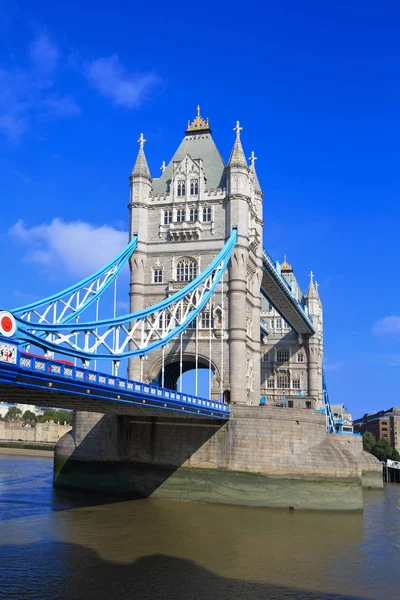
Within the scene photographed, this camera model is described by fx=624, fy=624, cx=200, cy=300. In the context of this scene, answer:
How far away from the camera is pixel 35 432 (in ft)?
349

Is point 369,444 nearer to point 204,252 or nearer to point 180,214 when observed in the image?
point 204,252

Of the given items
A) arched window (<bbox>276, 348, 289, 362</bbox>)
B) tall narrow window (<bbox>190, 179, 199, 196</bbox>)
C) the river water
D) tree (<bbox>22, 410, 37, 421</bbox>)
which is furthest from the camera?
tree (<bbox>22, 410, 37, 421</bbox>)

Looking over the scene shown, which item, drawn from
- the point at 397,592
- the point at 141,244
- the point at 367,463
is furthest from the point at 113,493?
the point at 367,463

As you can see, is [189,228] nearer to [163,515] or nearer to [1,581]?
[163,515]

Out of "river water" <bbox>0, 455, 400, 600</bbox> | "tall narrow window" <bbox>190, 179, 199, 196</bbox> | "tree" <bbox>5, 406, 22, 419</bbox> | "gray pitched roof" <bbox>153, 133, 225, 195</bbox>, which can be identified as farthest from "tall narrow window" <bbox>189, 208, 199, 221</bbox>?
"tree" <bbox>5, 406, 22, 419</bbox>

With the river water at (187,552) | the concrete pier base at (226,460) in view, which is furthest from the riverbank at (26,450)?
the river water at (187,552)

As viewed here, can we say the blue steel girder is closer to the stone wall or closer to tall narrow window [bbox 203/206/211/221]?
tall narrow window [bbox 203/206/211/221]

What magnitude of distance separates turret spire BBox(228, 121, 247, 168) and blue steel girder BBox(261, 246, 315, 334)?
28.9ft

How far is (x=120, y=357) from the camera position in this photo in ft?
90.0

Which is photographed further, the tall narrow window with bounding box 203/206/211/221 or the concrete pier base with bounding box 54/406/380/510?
the tall narrow window with bounding box 203/206/211/221

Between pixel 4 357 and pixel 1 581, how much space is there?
6.58 m

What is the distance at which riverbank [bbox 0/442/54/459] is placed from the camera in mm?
84713

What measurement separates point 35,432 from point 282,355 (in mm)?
50929

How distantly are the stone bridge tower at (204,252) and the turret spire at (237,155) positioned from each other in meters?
0.05
